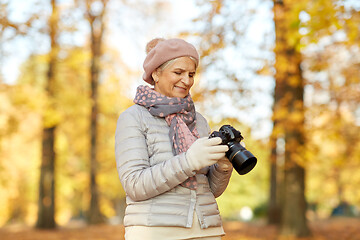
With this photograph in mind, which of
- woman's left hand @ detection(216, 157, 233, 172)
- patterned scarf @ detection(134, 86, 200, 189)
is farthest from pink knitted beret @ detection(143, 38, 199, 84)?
woman's left hand @ detection(216, 157, 233, 172)

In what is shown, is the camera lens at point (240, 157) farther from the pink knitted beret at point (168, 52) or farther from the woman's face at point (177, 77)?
the pink knitted beret at point (168, 52)

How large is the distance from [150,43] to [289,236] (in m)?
7.61

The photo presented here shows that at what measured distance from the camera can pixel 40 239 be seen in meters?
9.96

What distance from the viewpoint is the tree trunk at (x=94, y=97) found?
14.3m

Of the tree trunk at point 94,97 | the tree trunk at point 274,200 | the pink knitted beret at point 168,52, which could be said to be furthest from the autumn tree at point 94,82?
the pink knitted beret at point 168,52

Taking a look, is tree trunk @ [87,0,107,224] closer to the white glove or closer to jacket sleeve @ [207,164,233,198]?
jacket sleeve @ [207,164,233,198]

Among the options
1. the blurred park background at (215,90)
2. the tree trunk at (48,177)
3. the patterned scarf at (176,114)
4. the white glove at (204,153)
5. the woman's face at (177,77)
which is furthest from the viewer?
the tree trunk at (48,177)

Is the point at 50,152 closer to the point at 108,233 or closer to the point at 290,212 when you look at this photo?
the point at 108,233

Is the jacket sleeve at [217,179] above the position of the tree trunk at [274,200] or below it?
below

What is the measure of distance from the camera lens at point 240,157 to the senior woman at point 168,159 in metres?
0.06

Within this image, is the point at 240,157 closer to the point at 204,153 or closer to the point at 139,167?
the point at 204,153

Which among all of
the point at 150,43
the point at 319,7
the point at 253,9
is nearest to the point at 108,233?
the point at 253,9

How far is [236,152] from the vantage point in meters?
1.88

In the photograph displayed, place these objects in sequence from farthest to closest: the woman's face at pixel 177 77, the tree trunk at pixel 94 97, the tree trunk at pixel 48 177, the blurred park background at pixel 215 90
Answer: the tree trunk at pixel 94 97, the tree trunk at pixel 48 177, the blurred park background at pixel 215 90, the woman's face at pixel 177 77
